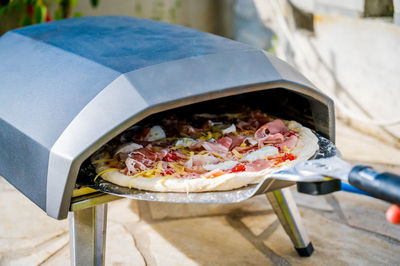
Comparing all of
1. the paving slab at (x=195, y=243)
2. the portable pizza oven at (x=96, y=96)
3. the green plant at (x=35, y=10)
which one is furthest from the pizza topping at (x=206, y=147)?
the green plant at (x=35, y=10)

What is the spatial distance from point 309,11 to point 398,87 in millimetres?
947

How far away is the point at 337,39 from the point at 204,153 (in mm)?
2120

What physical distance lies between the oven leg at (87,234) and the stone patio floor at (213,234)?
1.67 ft

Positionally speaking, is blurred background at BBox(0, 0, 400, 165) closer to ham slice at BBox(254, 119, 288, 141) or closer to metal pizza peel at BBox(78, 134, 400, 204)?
ham slice at BBox(254, 119, 288, 141)

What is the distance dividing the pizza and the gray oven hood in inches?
7.1

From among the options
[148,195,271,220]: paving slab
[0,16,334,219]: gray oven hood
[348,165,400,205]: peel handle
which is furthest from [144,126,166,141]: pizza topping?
[348,165,400,205]: peel handle

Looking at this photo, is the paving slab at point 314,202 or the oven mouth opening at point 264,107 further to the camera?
the paving slab at point 314,202

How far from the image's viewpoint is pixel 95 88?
1628 mm

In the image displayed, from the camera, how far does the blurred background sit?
3.21 m

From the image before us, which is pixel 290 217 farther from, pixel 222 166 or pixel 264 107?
pixel 222 166

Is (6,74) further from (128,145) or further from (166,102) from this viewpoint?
(166,102)

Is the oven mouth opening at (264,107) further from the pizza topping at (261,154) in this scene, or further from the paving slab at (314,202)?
the paving slab at (314,202)

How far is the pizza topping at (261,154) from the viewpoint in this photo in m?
1.74

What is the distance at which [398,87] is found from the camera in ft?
10.5
